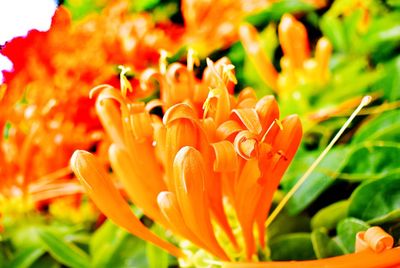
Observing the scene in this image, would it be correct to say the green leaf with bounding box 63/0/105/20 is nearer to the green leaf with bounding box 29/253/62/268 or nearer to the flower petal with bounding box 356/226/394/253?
the green leaf with bounding box 29/253/62/268

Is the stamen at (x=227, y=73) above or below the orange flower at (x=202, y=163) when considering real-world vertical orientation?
above

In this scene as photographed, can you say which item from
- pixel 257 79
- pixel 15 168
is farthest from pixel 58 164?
pixel 257 79

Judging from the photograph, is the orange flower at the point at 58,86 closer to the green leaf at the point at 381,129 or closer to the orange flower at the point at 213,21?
the orange flower at the point at 213,21

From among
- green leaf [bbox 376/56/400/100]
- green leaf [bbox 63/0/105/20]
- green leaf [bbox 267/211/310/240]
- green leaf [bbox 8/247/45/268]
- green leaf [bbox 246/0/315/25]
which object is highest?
green leaf [bbox 63/0/105/20]

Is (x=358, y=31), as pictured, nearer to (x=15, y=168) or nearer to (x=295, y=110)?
(x=295, y=110)

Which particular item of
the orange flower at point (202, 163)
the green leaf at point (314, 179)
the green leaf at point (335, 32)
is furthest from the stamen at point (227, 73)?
the green leaf at point (335, 32)

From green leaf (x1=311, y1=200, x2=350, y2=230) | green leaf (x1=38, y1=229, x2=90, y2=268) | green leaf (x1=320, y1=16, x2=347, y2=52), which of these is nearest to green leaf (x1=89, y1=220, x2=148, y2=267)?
green leaf (x1=38, y1=229, x2=90, y2=268)

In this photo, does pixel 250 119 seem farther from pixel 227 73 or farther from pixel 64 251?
pixel 64 251
